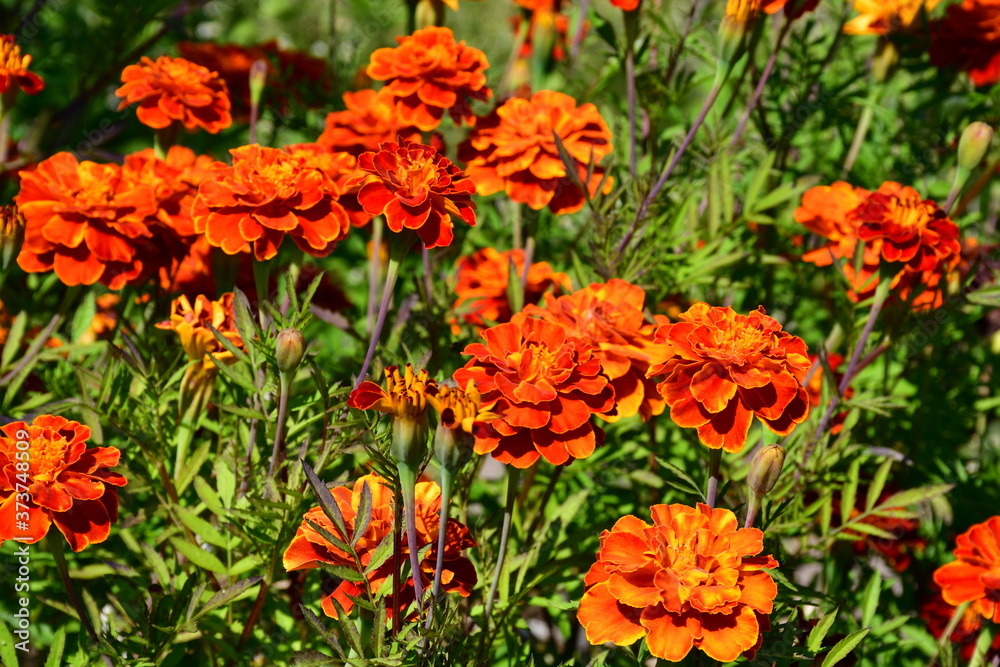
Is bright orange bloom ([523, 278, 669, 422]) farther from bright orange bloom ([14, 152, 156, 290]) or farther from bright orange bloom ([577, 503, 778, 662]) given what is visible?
bright orange bloom ([14, 152, 156, 290])

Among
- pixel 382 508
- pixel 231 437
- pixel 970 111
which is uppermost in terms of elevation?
pixel 970 111

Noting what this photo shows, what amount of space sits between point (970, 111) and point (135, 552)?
146 cm

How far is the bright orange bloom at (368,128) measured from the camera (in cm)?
123

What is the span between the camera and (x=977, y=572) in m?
1.05

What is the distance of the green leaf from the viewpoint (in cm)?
86

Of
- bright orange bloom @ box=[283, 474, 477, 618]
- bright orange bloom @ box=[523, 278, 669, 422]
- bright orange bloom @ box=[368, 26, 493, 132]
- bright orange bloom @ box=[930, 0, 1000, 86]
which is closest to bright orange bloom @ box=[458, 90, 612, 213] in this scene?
bright orange bloom @ box=[368, 26, 493, 132]

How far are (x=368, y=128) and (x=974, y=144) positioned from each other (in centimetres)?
77

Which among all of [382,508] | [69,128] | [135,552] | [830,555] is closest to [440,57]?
[382,508]

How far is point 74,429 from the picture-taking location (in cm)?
91

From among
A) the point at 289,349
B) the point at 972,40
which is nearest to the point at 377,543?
the point at 289,349

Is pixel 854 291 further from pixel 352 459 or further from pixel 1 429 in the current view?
pixel 1 429

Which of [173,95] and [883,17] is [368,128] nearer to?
[173,95]

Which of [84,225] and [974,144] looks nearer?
[84,225]

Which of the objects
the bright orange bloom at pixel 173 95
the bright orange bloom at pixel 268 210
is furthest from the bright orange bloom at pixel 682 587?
the bright orange bloom at pixel 173 95
